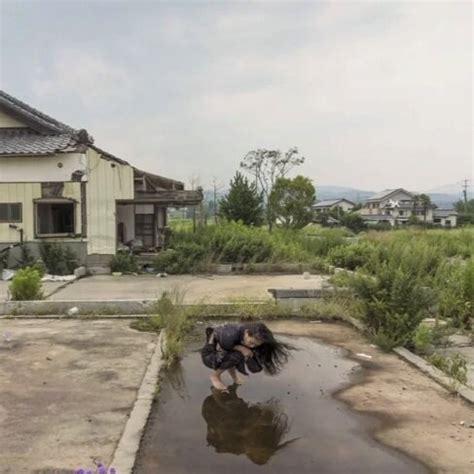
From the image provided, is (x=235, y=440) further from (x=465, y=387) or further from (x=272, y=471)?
(x=465, y=387)

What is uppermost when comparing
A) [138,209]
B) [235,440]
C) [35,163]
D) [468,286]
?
[35,163]

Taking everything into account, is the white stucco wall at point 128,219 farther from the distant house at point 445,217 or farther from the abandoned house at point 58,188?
the distant house at point 445,217

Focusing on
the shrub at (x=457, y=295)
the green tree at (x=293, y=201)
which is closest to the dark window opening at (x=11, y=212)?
the shrub at (x=457, y=295)

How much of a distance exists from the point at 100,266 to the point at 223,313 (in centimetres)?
802

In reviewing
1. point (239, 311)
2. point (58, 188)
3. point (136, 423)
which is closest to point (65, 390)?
point (136, 423)

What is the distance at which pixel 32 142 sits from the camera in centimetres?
1593

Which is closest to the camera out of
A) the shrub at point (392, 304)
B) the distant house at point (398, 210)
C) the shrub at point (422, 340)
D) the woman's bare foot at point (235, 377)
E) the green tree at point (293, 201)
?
the woman's bare foot at point (235, 377)

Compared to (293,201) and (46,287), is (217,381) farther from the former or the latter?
(293,201)

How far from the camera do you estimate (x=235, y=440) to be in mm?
3990

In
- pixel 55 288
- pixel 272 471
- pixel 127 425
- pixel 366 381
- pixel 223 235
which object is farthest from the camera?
pixel 223 235

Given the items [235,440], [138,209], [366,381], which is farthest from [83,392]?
[138,209]

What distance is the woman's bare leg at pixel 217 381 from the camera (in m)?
5.08

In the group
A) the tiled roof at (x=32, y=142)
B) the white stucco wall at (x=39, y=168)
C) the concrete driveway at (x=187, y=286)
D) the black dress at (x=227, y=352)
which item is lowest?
the concrete driveway at (x=187, y=286)

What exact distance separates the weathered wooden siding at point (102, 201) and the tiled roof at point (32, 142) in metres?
0.72
